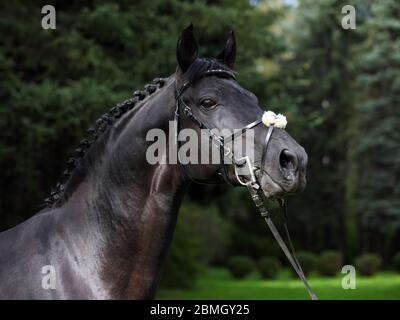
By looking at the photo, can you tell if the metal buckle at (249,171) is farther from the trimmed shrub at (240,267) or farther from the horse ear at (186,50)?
the trimmed shrub at (240,267)

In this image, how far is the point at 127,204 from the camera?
125 inches

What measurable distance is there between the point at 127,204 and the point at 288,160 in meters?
0.95

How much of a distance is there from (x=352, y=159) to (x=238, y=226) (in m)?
8.66

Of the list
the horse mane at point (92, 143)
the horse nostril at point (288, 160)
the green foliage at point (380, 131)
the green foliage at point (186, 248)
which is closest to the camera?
the horse nostril at point (288, 160)

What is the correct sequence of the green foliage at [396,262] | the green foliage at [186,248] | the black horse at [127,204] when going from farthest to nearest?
the green foliage at [396,262]
the green foliage at [186,248]
the black horse at [127,204]

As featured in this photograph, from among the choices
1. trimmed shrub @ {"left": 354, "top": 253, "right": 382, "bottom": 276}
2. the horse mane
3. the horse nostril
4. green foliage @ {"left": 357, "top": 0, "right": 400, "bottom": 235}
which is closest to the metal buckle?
the horse nostril

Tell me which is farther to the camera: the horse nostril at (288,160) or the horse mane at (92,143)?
the horse mane at (92,143)

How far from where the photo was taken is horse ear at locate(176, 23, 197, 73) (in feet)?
10.5

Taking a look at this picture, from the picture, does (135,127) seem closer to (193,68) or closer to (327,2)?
(193,68)

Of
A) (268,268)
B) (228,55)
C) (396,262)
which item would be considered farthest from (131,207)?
(396,262)

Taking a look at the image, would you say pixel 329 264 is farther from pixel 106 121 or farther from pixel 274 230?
pixel 274 230

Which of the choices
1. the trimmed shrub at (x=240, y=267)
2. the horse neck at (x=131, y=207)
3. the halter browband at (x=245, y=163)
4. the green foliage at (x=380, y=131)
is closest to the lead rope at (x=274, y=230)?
the halter browband at (x=245, y=163)

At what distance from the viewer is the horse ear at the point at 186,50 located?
10.5 ft
